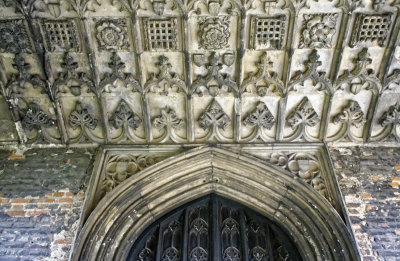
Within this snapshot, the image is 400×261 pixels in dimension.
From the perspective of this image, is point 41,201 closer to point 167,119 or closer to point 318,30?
point 167,119

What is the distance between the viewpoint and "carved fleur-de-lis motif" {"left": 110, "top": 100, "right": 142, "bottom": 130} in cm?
472

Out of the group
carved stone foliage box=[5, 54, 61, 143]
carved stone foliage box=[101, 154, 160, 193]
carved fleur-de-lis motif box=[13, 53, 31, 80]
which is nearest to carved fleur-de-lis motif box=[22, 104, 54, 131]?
carved stone foliage box=[5, 54, 61, 143]

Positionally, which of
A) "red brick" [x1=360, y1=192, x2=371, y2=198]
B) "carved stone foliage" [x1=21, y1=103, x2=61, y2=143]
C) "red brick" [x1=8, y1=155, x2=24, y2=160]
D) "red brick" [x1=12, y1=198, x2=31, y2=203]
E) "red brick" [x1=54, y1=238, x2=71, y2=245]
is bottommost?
"red brick" [x1=54, y1=238, x2=71, y2=245]

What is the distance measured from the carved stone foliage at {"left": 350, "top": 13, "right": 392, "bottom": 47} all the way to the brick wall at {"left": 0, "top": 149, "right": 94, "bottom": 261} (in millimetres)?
2970

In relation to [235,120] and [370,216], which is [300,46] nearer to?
[235,120]

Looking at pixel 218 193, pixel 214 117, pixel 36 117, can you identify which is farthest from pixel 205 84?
pixel 36 117

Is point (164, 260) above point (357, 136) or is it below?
below

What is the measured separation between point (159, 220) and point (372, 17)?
2.87 metres

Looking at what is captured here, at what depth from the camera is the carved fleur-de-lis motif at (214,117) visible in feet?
15.5

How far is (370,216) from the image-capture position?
416 cm

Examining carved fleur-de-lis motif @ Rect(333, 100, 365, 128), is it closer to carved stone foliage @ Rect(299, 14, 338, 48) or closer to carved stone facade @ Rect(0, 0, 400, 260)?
carved stone facade @ Rect(0, 0, 400, 260)

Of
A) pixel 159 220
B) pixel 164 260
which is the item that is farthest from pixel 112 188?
pixel 164 260

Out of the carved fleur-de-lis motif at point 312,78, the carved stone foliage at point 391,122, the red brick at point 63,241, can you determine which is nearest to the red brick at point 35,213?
the red brick at point 63,241

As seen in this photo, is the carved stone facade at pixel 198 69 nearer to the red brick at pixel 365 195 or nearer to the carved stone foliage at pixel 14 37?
the carved stone foliage at pixel 14 37
